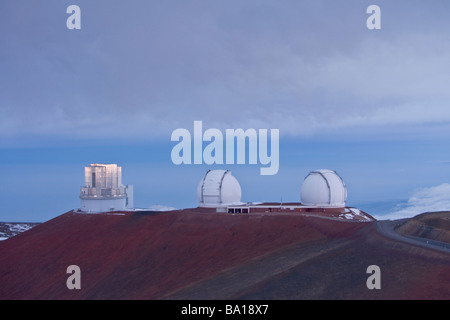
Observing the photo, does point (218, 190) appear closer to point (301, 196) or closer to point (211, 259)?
point (301, 196)

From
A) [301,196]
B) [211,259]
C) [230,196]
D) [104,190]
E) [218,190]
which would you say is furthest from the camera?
[104,190]

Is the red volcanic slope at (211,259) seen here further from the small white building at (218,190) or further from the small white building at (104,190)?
the small white building at (218,190)

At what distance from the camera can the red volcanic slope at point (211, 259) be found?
64.3 feet

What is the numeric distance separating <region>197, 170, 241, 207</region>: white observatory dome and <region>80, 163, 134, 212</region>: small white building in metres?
7.87

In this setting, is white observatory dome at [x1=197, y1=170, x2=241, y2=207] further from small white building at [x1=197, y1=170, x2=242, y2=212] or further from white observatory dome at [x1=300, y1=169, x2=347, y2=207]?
white observatory dome at [x1=300, y1=169, x2=347, y2=207]

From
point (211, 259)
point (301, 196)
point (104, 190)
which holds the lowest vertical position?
point (211, 259)

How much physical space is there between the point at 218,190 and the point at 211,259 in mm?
10626

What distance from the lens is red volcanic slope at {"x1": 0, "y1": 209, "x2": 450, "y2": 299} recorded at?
1959 centimetres

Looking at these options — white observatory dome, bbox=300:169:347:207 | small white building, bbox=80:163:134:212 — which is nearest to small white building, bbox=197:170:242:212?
white observatory dome, bbox=300:169:347:207

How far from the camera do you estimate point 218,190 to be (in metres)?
36.2

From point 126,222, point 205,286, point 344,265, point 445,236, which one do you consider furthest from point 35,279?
point 445,236

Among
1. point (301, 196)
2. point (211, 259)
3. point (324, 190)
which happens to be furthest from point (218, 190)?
point (211, 259)

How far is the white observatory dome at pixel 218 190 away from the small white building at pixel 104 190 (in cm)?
787
